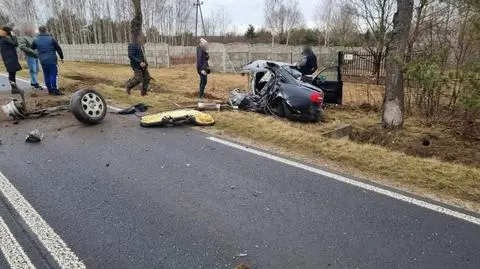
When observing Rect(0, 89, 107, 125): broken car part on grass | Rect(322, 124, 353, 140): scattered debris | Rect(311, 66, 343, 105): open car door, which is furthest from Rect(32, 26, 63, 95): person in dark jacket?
Rect(322, 124, 353, 140): scattered debris

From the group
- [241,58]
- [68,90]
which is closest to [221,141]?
[68,90]

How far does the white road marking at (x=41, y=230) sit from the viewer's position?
119 inches

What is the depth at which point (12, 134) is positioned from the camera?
7.03 m

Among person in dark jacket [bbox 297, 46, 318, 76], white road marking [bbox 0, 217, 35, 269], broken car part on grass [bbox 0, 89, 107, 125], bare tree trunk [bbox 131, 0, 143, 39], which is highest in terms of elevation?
bare tree trunk [bbox 131, 0, 143, 39]

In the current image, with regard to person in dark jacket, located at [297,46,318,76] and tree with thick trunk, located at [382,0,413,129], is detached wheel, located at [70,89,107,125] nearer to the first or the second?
person in dark jacket, located at [297,46,318,76]

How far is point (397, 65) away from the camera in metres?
7.96

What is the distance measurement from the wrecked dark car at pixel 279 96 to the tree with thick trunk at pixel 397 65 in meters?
1.38

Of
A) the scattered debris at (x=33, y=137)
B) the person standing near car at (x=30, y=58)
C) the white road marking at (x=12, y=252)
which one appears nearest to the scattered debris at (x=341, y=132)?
the scattered debris at (x=33, y=137)

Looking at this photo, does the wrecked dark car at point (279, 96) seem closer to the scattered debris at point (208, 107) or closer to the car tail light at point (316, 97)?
the car tail light at point (316, 97)

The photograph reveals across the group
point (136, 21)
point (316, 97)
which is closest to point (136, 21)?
point (136, 21)

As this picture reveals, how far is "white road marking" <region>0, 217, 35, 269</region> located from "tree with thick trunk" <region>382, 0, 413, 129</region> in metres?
7.07

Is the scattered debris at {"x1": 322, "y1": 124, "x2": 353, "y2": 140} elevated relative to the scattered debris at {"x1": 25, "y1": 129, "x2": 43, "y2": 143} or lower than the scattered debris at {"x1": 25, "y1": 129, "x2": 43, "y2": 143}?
lower

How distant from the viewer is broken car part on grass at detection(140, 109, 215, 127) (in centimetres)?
759

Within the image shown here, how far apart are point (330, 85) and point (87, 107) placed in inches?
241
